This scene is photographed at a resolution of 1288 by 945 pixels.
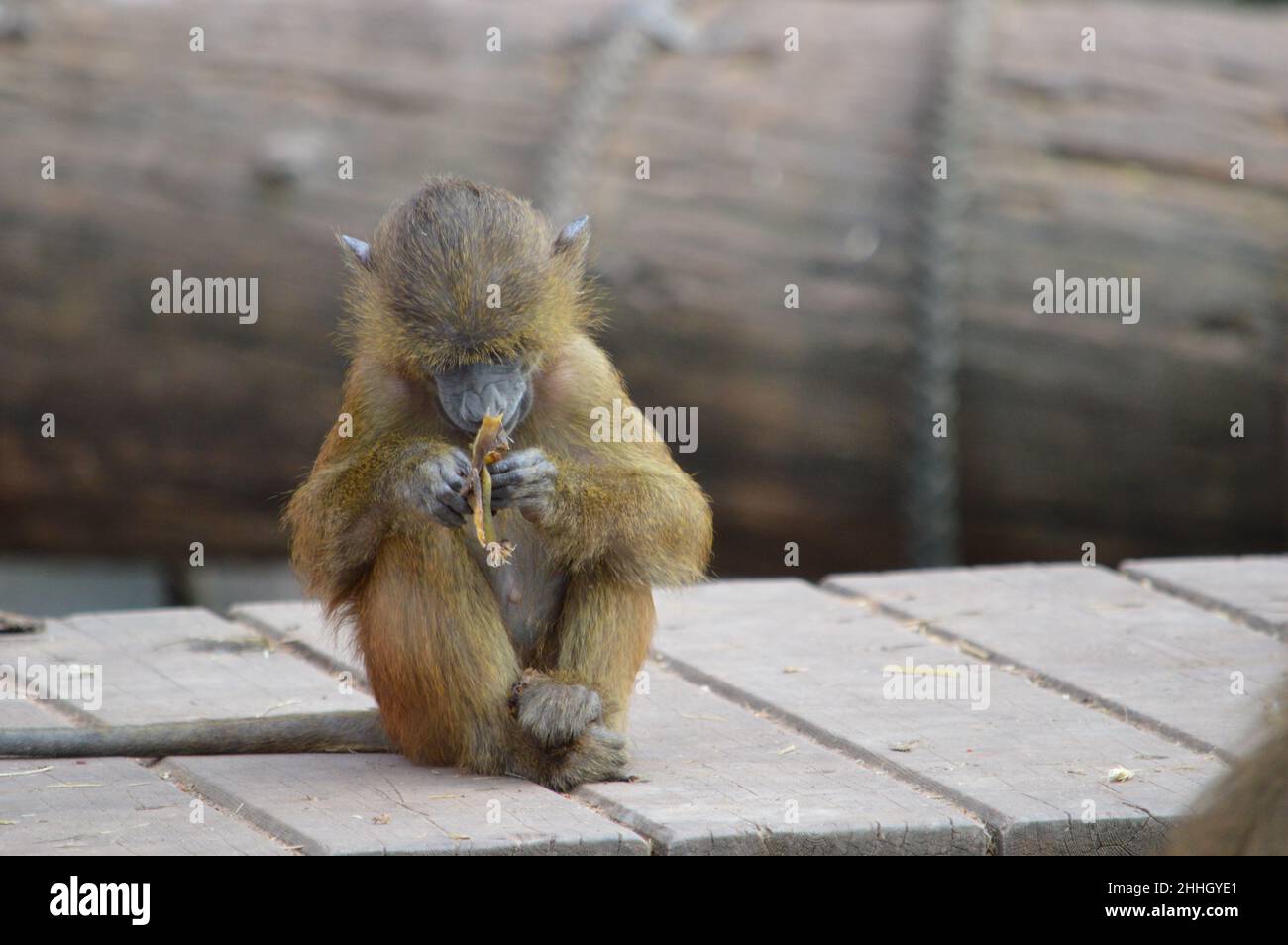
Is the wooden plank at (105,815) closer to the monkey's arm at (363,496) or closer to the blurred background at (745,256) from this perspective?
the monkey's arm at (363,496)

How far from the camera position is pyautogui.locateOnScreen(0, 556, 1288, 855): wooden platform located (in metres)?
4.47

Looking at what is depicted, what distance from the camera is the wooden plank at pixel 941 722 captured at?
458 centimetres

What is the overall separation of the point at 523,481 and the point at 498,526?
0.40 m

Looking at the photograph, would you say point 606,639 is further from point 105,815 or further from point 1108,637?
point 1108,637

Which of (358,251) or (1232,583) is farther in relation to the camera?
(1232,583)

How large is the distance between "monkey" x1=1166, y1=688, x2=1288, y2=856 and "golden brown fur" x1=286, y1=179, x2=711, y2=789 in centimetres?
202

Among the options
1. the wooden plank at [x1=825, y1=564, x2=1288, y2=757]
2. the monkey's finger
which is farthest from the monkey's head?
the wooden plank at [x1=825, y1=564, x2=1288, y2=757]

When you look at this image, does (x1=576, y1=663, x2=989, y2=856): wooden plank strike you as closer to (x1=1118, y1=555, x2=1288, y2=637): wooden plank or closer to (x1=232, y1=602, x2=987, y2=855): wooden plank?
(x1=232, y1=602, x2=987, y2=855): wooden plank

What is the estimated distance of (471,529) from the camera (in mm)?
5199

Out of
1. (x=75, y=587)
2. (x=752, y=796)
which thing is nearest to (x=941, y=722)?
(x=752, y=796)

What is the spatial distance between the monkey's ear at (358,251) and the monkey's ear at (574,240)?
1.77ft

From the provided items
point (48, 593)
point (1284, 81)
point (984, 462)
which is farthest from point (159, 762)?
point (48, 593)

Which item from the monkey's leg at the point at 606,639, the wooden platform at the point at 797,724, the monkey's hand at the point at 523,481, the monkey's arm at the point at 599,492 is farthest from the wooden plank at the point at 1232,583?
the monkey's hand at the point at 523,481

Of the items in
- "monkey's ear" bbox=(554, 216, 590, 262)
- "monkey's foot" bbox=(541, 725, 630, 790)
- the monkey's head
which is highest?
"monkey's ear" bbox=(554, 216, 590, 262)
